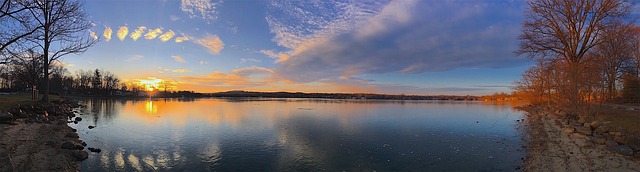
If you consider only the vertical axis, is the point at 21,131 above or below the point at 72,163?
above

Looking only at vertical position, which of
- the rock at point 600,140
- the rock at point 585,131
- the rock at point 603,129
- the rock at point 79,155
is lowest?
the rock at point 79,155

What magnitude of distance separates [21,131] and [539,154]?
83.4ft

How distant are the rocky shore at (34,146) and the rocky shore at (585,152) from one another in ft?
59.7

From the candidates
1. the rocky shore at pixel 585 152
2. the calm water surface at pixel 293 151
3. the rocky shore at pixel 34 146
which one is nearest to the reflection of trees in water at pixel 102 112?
the rocky shore at pixel 34 146

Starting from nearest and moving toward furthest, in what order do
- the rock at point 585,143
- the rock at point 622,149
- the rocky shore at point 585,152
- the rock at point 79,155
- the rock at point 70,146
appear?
the rocky shore at point 585,152
the rock at point 622,149
the rock at point 79,155
the rock at point 70,146
the rock at point 585,143

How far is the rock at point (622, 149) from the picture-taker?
1160 centimetres

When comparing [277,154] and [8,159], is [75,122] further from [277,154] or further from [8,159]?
[277,154]

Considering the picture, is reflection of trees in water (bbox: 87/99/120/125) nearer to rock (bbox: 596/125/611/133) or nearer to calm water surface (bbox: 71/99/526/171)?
calm water surface (bbox: 71/99/526/171)

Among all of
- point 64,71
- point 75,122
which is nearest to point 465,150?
point 75,122

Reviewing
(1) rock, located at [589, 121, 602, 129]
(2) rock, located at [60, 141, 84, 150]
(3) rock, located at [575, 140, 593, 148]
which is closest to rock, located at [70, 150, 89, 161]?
(2) rock, located at [60, 141, 84, 150]

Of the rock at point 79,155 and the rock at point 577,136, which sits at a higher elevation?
the rock at point 577,136

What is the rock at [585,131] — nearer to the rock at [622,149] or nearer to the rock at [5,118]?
the rock at [622,149]

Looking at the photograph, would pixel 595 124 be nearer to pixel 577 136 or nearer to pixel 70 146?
pixel 577 136

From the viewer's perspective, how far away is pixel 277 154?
→ 45.6 feet
